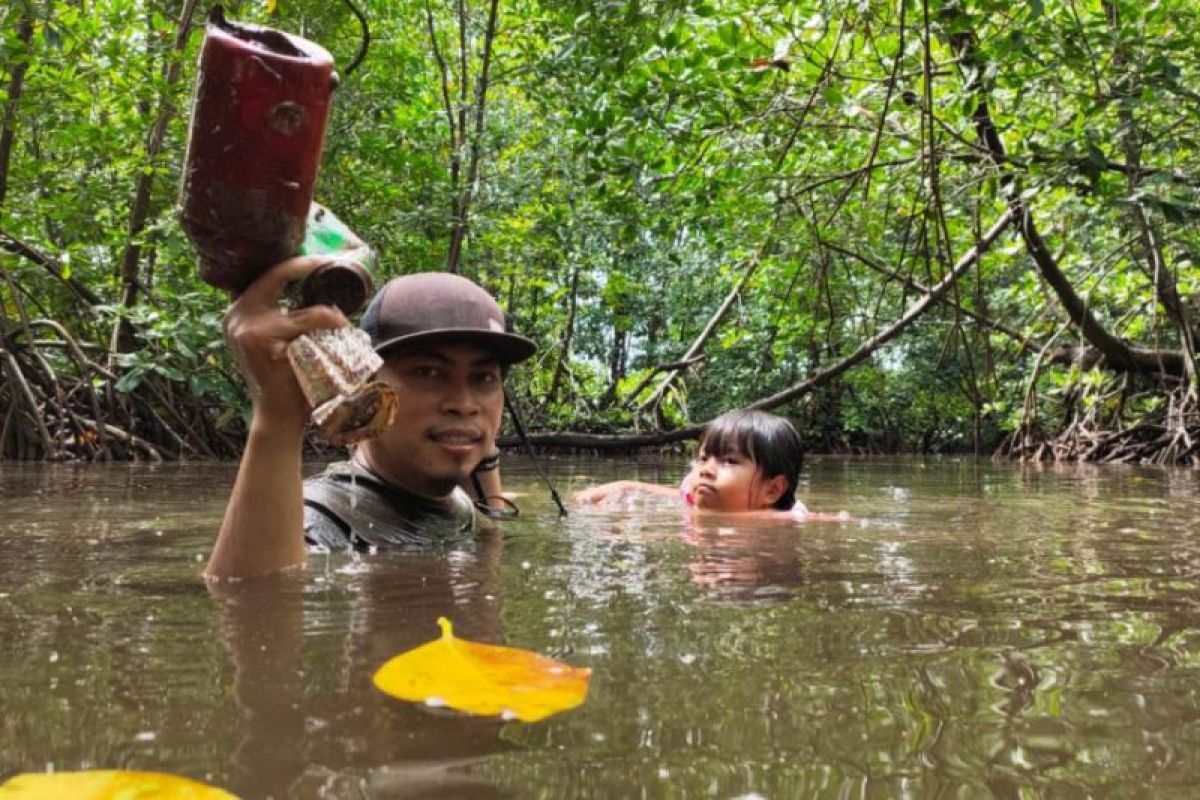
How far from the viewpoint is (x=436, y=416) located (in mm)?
2352

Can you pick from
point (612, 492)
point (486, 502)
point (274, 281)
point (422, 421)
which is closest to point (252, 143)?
point (274, 281)

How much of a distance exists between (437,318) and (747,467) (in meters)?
2.14

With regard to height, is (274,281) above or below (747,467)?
above

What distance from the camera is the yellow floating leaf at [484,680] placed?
917mm

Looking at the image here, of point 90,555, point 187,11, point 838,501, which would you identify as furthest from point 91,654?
point 187,11

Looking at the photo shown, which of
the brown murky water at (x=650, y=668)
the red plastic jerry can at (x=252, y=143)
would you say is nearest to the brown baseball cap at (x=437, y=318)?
the brown murky water at (x=650, y=668)

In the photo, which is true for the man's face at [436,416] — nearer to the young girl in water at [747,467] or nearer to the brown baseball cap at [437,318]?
the brown baseball cap at [437,318]

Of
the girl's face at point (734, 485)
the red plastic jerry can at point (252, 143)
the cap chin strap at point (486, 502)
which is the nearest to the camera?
the red plastic jerry can at point (252, 143)

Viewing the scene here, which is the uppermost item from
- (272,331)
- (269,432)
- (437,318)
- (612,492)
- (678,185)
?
(678,185)

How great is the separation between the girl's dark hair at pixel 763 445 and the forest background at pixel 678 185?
831 mm

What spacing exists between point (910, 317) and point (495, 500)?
3.96 meters

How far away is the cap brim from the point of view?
2283 mm

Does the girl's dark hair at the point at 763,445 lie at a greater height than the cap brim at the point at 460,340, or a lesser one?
lesser

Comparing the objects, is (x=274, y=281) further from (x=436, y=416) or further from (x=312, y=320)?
(x=436, y=416)
